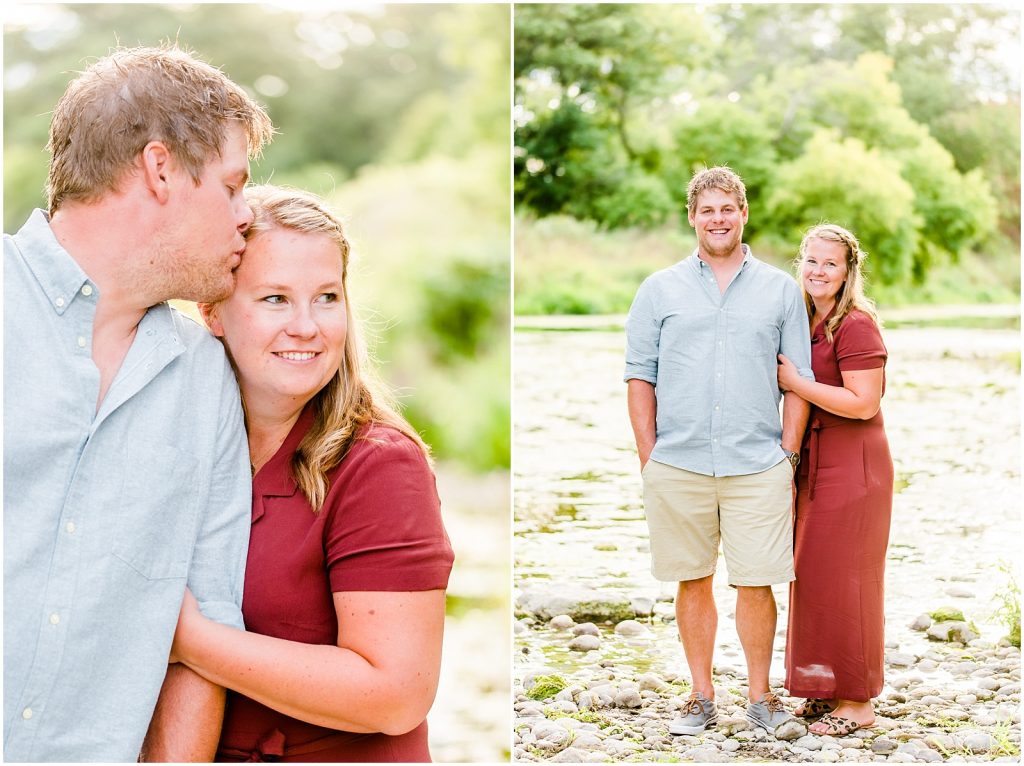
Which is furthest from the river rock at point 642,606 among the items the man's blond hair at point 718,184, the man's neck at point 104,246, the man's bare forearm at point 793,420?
the man's neck at point 104,246

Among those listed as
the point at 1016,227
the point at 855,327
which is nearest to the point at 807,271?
the point at 855,327

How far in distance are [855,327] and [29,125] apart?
7601 mm

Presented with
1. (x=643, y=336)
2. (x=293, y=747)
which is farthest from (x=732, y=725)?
(x=293, y=747)

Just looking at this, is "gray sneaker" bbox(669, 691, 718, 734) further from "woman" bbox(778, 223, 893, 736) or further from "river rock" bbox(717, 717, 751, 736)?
"woman" bbox(778, 223, 893, 736)

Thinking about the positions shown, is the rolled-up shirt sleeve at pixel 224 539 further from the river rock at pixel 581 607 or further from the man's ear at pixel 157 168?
the river rock at pixel 581 607

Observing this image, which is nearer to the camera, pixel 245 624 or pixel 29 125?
pixel 245 624

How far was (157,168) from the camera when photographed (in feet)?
6.09

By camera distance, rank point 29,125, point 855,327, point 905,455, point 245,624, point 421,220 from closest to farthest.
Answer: point 245,624
point 855,327
point 421,220
point 905,455
point 29,125

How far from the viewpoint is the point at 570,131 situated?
8891 mm

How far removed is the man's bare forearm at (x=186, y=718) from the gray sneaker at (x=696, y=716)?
76.3 inches

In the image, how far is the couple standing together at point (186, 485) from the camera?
5.85 ft

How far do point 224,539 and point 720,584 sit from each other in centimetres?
367

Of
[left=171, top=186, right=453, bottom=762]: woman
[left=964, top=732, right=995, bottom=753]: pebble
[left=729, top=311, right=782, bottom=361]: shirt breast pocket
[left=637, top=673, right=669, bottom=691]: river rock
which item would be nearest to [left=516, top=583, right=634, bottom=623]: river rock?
[left=637, top=673, right=669, bottom=691]: river rock

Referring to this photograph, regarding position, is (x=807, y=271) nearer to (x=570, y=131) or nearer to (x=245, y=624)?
(x=245, y=624)
